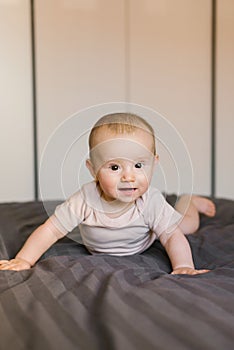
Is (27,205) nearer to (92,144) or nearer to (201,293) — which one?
(92,144)

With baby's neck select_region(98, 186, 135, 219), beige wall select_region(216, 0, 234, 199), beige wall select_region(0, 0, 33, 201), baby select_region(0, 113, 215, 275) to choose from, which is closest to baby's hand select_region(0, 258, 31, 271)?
baby select_region(0, 113, 215, 275)

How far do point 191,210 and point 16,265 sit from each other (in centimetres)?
65

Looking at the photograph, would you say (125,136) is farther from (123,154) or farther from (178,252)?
(178,252)

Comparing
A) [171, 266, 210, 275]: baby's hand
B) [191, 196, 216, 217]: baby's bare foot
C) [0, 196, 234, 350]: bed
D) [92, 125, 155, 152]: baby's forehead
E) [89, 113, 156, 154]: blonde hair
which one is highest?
[89, 113, 156, 154]: blonde hair

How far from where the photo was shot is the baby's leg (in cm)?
130

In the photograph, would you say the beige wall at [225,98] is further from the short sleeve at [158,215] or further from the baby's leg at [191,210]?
the short sleeve at [158,215]

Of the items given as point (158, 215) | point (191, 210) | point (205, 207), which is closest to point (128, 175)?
point (158, 215)

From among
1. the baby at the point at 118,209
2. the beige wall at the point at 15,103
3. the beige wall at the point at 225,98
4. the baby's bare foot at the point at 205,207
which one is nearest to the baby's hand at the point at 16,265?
the baby at the point at 118,209

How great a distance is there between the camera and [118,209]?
1151 millimetres

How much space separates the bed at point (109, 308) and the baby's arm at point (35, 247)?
0.14m

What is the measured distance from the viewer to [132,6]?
322 centimetres

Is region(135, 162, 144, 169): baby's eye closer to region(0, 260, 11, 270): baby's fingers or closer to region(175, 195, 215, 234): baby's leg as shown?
region(175, 195, 215, 234): baby's leg

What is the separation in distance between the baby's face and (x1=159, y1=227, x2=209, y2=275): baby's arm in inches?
5.3

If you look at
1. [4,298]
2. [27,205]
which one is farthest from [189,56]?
[4,298]
